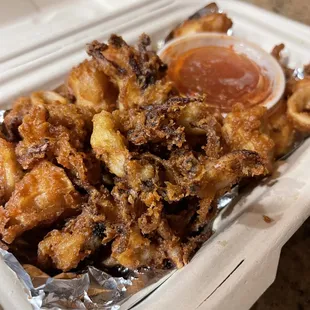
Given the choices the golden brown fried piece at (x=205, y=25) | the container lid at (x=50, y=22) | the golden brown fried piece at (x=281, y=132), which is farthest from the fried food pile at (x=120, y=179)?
the golden brown fried piece at (x=205, y=25)

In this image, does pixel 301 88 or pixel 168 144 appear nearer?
pixel 168 144

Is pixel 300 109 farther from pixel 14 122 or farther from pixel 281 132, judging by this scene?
pixel 14 122

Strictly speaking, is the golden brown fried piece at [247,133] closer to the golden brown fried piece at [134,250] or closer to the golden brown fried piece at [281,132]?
the golden brown fried piece at [281,132]

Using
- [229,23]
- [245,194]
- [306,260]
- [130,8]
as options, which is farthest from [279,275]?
[130,8]

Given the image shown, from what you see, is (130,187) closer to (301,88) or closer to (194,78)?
(194,78)

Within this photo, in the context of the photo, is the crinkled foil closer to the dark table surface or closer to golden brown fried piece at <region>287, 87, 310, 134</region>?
the dark table surface

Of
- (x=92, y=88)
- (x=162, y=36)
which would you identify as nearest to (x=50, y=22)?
(x=162, y=36)
